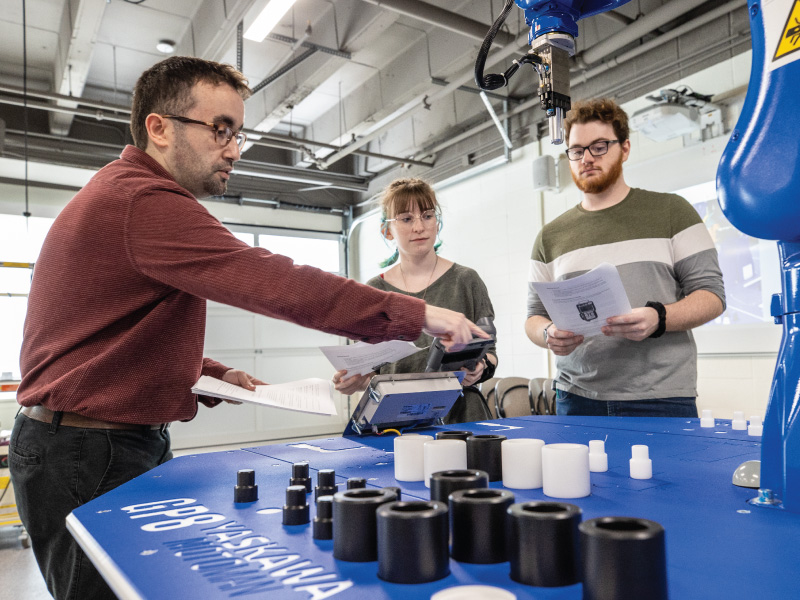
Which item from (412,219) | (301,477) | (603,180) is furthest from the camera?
(412,219)

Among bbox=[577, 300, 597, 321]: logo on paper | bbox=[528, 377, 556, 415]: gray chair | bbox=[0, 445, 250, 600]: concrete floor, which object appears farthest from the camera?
bbox=[528, 377, 556, 415]: gray chair

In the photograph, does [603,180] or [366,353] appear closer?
[366,353]

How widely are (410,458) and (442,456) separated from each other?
80mm

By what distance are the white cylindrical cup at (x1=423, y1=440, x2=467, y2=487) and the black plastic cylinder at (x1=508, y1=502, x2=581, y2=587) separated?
0.36 metres

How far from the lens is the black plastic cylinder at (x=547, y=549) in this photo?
53 centimetres

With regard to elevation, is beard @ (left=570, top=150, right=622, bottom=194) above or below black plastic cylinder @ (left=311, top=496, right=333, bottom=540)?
above

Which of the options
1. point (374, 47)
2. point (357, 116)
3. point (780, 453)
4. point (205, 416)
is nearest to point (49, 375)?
point (780, 453)

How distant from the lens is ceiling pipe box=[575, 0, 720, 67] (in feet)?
12.4

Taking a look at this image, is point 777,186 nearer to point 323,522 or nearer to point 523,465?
point 523,465

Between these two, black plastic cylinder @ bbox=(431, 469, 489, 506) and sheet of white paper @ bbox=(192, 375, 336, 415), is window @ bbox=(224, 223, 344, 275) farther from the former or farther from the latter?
black plastic cylinder @ bbox=(431, 469, 489, 506)

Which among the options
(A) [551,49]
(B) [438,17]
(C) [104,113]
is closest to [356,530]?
(A) [551,49]

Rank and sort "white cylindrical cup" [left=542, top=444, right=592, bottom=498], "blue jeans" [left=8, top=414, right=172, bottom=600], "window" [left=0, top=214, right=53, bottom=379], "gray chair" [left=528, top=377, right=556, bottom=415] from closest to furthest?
"white cylindrical cup" [left=542, top=444, right=592, bottom=498]
"blue jeans" [left=8, top=414, right=172, bottom=600]
"gray chair" [left=528, top=377, right=556, bottom=415]
"window" [left=0, top=214, right=53, bottom=379]

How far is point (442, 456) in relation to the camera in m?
0.91

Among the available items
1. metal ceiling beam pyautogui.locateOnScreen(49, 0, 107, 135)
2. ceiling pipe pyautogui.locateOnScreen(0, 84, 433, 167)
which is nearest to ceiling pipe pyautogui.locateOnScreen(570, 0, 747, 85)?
ceiling pipe pyautogui.locateOnScreen(0, 84, 433, 167)
